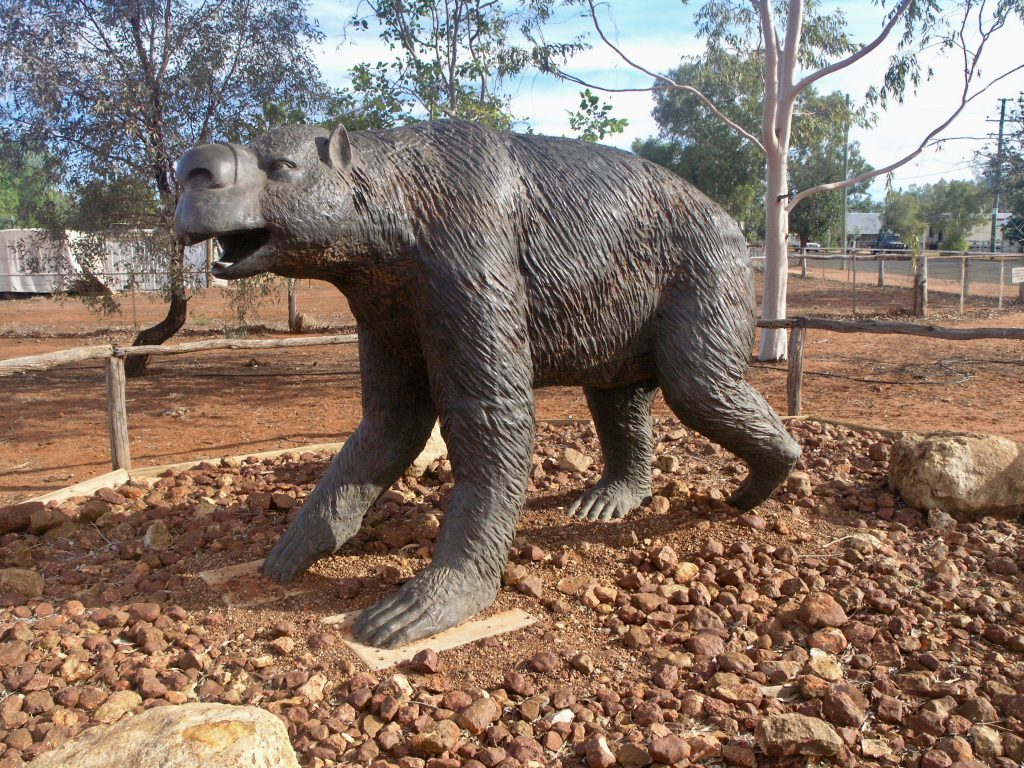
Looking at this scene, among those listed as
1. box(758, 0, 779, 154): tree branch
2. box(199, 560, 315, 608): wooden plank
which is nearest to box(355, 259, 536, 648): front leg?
box(199, 560, 315, 608): wooden plank

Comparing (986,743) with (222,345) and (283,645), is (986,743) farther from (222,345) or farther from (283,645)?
(222,345)

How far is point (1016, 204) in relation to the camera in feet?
74.8

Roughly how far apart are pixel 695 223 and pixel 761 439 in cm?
93

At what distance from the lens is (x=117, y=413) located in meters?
5.26

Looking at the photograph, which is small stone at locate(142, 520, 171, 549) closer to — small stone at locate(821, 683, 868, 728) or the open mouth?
the open mouth

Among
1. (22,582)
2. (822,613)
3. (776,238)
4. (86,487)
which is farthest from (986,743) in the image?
(776,238)

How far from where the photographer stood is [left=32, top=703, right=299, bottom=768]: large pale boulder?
168 centimetres

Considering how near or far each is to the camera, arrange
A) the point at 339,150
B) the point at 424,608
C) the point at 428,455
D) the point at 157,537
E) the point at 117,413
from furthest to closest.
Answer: the point at 117,413
the point at 428,455
the point at 157,537
the point at 424,608
the point at 339,150

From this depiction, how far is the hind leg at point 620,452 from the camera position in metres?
3.81

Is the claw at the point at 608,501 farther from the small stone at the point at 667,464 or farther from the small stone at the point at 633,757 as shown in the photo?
the small stone at the point at 633,757

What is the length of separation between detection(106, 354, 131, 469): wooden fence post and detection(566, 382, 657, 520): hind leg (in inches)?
125

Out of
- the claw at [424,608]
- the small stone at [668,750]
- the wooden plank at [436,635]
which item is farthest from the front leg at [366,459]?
the small stone at [668,750]

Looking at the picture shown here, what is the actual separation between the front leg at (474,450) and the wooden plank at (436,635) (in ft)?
0.10

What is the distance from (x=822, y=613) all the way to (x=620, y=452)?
1.38 meters
